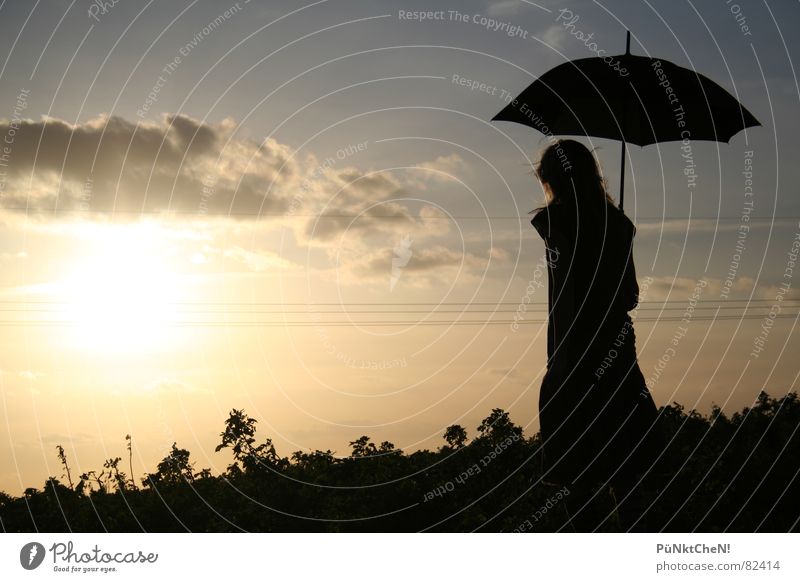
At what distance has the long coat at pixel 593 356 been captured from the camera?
944 cm

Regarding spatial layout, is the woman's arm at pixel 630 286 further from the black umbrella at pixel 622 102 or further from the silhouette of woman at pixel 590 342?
the black umbrella at pixel 622 102

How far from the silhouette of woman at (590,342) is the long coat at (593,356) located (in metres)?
0.01

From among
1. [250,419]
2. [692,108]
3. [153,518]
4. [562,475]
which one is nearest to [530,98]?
[692,108]

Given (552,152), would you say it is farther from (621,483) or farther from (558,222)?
(621,483)

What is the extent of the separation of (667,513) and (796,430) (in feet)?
10.3

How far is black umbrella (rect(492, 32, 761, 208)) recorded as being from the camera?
38.2 feet
